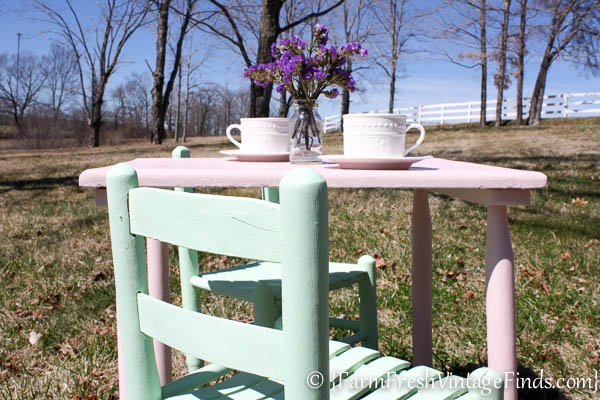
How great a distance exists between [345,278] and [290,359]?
133 centimetres

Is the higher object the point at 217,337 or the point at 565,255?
the point at 217,337

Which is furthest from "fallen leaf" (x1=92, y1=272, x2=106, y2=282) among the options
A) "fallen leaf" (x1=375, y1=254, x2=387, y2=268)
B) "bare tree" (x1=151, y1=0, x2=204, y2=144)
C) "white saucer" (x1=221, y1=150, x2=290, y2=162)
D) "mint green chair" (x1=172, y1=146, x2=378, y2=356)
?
"bare tree" (x1=151, y1=0, x2=204, y2=144)

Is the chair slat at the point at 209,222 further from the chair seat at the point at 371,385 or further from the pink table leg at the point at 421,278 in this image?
the pink table leg at the point at 421,278

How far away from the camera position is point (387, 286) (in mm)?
3496

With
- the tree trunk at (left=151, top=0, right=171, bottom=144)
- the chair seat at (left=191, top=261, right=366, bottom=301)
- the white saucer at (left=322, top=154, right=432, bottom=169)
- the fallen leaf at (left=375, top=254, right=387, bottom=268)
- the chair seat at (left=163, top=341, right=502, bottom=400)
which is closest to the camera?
the chair seat at (left=163, top=341, right=502, bottom=400)

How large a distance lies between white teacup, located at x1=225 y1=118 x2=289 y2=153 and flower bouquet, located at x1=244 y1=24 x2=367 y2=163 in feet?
0.53

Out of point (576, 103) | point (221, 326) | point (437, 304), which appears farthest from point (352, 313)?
point (576, 103)

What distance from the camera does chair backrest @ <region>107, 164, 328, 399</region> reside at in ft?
2.50

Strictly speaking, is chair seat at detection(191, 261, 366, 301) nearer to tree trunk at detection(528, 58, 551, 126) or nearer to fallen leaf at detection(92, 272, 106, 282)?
fallen leaf at detection(92, 272, 106, 282)

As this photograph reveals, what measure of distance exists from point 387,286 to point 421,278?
1.42m

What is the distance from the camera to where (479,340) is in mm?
2707

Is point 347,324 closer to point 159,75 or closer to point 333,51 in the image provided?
point 333,51

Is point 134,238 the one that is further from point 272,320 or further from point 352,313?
point 352,313

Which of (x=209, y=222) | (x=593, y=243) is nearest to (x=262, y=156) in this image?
(x=209, y=222)
